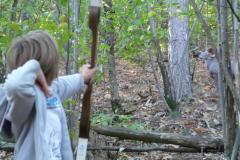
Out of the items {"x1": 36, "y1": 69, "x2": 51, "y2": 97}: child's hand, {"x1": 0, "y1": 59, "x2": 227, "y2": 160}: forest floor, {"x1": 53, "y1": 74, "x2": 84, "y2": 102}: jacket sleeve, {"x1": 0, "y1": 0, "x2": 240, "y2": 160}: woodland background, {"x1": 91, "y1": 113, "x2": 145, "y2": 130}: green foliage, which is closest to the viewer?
{"x1": 36, "y1": 69, "x2": 51, "y2": 97}: child's hand

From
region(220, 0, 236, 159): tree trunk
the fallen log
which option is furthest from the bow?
the fallen log

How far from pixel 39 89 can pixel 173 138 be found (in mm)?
3030

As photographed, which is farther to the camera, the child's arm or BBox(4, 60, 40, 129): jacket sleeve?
the child's arm

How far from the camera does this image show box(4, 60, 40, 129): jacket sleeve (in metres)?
2.31

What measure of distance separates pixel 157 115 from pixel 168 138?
3022 millimetres

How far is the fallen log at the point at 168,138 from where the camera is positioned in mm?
5113

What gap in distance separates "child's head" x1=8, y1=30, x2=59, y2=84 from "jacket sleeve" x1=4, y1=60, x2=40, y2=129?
0.08m

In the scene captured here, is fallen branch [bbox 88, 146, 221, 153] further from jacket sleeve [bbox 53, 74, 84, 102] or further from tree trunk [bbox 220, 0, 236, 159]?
jacket sleeve [bbox 53, 74, 84, 102]

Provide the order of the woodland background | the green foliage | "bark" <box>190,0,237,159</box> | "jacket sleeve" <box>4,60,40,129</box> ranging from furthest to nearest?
the green foliage → the woodland background → "bark" <box>190,0,237,159</box> → "jacket sleeve" <box>4,60,40,129</box>

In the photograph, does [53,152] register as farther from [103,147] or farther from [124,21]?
[124,21]

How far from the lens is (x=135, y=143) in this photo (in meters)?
6.14

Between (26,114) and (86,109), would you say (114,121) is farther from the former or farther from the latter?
(26,114)

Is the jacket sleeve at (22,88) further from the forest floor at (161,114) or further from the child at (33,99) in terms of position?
the forest floor at (161,114)

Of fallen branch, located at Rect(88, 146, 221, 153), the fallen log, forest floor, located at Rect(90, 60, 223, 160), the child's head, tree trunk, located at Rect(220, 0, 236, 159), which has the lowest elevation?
forest floor, located at Rect(90, 60, 223, 160)
